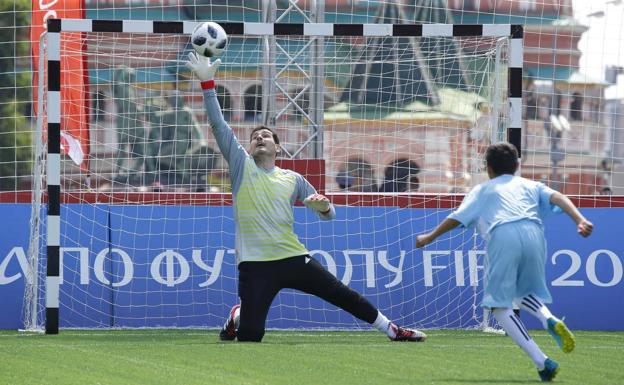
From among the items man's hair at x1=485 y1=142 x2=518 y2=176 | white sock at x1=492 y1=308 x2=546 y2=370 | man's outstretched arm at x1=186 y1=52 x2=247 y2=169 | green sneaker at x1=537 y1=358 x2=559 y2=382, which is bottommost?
green sneaker at x1=537 y1=358 x2=559 y2=382

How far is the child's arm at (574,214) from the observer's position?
8461mm

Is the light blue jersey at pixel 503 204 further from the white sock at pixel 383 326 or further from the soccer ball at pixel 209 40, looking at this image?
the soccer ball at pixel 209 40

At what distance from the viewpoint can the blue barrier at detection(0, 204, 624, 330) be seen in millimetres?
13656

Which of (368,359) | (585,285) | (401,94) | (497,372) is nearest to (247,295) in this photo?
(368,359)

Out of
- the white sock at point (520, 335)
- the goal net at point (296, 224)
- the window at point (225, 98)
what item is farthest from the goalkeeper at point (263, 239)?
the window at point (225, 98)

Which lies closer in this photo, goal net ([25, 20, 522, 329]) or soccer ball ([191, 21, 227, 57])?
soccer ball ([191, 21, 227, 57])

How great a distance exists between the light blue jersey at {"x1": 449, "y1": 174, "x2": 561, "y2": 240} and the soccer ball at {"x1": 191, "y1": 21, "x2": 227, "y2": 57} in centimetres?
331

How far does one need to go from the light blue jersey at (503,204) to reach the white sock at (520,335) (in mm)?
554

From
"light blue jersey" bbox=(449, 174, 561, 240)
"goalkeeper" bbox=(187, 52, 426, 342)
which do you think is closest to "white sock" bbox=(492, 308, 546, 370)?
"light blue jersey" bbox=(449, 174, 561, 240)

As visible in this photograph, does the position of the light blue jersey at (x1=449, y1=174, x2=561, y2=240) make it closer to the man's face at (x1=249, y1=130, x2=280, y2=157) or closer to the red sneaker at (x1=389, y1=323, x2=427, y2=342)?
the red sneaker at (x1=389, y1=323, x2=427, y2=342)

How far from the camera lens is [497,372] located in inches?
356

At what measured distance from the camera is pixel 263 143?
11320 millimetres

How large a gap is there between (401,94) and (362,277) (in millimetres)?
3367

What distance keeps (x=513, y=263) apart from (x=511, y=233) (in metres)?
0.20
